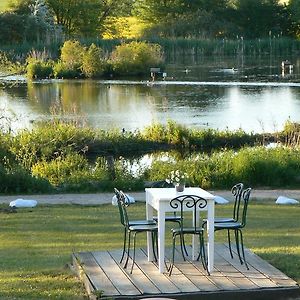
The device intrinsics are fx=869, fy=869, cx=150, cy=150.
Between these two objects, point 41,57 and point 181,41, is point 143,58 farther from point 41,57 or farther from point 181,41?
point 181,41

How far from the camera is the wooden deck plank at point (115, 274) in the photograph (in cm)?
745

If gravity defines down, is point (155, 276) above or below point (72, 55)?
below

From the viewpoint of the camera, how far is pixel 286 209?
1423cm

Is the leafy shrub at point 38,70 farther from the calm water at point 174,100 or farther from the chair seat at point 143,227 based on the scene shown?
the chair seat at point 143,227

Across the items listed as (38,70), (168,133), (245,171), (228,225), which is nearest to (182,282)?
(228,225)

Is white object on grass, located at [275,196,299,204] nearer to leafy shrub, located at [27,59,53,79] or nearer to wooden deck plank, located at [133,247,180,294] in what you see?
wooden deck plank, located at [133,247,180,294]

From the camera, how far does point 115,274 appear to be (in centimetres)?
803

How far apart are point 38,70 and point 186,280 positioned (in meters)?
46.0

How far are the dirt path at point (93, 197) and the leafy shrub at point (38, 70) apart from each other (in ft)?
117

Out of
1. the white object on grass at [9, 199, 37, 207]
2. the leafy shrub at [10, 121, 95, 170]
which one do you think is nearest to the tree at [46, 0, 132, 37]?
the leafy shrub at [10, 121, 95, 170]

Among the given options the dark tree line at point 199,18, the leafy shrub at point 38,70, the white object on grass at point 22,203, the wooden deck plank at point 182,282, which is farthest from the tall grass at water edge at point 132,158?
the dark tree line at point 199,18

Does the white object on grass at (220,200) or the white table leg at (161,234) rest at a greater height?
the white table leg at (161,234)

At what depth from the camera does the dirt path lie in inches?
623

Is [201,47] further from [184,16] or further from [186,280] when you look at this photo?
[186,280]
